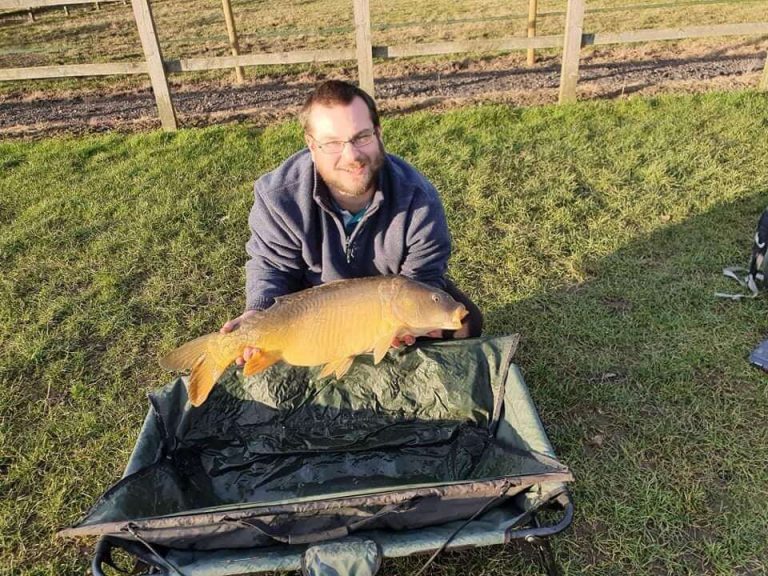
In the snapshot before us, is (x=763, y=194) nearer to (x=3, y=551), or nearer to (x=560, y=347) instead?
(x=560, y=347)

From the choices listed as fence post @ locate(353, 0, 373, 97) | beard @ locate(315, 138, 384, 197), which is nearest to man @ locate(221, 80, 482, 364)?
beard @ locate(315, 138, 384, 197)

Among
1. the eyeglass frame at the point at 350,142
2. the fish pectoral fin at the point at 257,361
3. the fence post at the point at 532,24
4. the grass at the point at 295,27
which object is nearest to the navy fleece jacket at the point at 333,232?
the eyeglass frame at the point at 350,142

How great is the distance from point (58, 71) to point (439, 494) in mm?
4997

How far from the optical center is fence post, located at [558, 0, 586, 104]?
184 inches

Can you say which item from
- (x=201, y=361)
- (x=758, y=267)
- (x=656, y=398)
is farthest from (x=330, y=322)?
(x=758, y=267)

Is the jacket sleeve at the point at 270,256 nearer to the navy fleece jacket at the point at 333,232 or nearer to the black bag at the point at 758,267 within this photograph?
the navy fleece jacket at the point at 333,232

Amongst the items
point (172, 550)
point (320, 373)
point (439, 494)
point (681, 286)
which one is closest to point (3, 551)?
point (172, 550)

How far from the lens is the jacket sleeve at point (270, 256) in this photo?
6.93ft

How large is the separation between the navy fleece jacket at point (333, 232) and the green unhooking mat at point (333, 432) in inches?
13.1

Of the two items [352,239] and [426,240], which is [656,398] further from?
[352,239]

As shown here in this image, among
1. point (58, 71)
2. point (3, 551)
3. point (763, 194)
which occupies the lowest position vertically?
point (3, 551)

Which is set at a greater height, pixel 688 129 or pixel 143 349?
pixel 688 129

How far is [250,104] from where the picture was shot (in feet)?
18.5

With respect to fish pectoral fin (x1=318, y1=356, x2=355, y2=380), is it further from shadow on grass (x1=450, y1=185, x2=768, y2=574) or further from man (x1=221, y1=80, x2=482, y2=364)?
shadow on grass (x1=450, y1=185, x2=768, y2=574)
